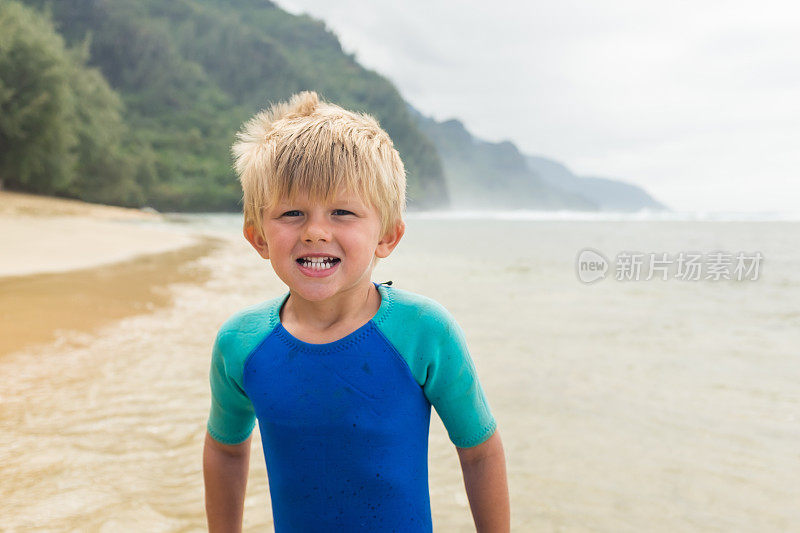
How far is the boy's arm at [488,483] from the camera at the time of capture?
139 cm

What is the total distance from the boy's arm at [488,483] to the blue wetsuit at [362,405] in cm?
4

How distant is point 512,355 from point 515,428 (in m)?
1.62

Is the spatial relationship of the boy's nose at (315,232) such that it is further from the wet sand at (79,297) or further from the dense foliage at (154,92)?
the wet sand at (79,297)

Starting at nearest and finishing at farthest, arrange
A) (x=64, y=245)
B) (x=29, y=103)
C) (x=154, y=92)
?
(x=64, y=245) < (x=29, y=103) < (x=154, y=92)

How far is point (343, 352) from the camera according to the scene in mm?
1343

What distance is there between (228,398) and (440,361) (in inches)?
23.3

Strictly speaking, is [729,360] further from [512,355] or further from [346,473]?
[346,473]

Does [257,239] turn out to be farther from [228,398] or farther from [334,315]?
[228,398]

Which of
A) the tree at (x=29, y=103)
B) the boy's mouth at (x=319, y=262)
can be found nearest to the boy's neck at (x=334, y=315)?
the boy's mouth at (x=319, y=262)

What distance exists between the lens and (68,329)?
503cm

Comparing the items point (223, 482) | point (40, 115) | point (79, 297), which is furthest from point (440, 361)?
point (40, 115)

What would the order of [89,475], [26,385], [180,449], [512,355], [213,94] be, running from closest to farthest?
[89,475] → [180,449] → [26,385] → [512,355] → [213,94]

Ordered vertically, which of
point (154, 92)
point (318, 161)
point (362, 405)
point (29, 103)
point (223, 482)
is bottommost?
point (223, 482)

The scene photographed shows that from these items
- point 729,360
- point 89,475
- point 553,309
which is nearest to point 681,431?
point 729,360
